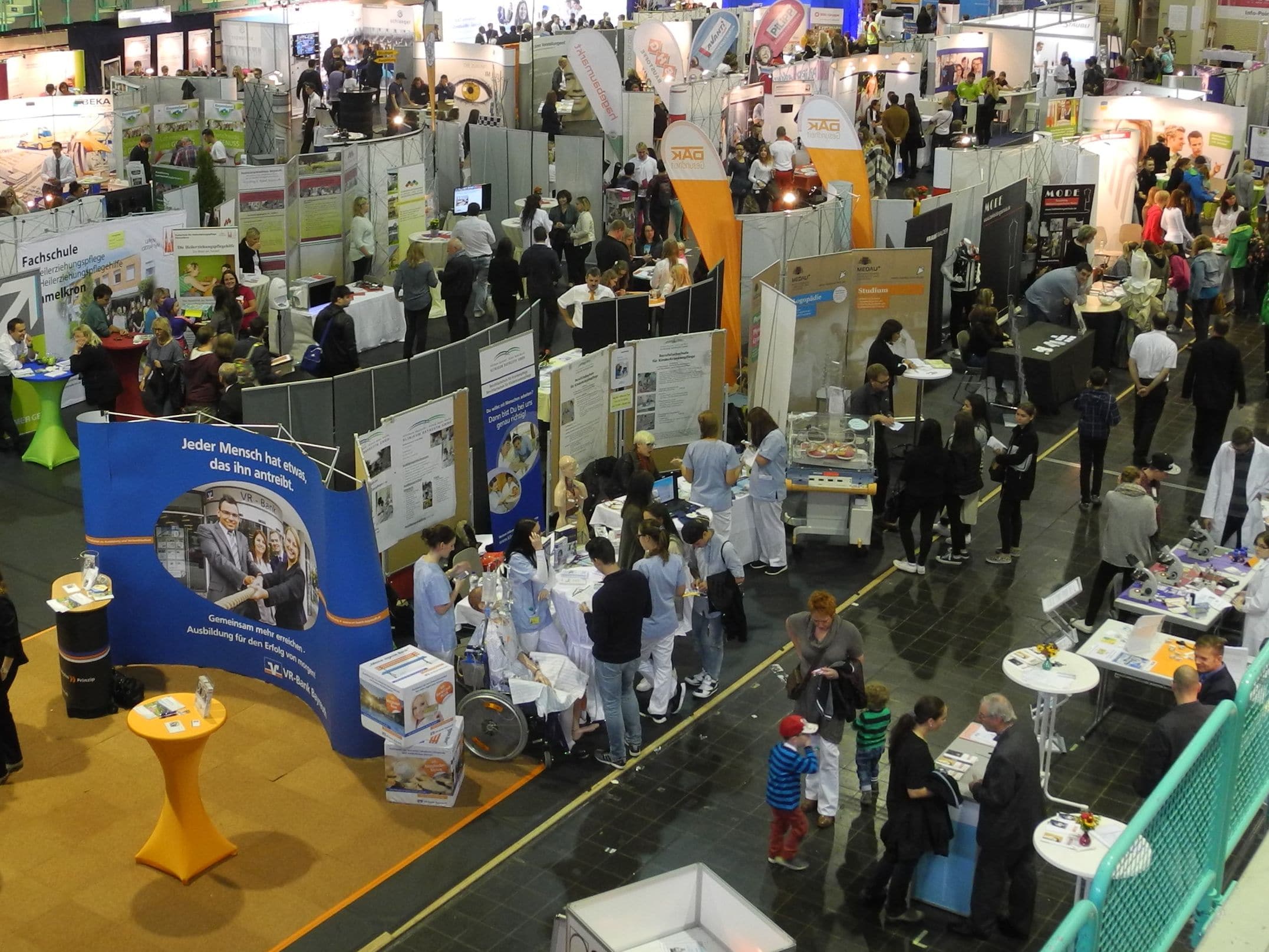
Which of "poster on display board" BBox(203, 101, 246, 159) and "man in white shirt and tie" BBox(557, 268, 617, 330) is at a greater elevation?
"poster on display board" BBox(203, 101, 246, 159)

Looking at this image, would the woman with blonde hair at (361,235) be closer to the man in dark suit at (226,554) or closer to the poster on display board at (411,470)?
the poster on display board at (411,470)

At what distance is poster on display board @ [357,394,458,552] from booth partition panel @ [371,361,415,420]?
0.77 feet

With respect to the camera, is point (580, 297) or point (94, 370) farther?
point (580, 297)

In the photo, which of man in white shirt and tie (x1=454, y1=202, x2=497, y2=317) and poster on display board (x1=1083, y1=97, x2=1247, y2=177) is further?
poster on display board (x1=1083, y1=97, x2=1247, y2=177)

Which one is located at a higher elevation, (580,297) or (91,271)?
(91,271)

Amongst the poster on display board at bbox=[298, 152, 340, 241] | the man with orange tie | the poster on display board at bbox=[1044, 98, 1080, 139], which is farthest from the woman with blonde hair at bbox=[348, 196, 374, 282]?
the poster on display board at bbox=[1044, 98, 1080, 139]

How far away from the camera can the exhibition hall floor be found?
7.00 meters

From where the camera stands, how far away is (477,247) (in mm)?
16109

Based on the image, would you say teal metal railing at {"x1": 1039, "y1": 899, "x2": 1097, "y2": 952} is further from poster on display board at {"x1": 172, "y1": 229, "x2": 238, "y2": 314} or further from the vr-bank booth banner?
poster on display board at {"x1": 172, "y1": 229, "x2": 238, "y2": 314}

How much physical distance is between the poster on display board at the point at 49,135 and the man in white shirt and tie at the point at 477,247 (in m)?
5.99

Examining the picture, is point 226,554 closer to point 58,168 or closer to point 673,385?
point 673,385

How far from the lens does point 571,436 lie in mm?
10875

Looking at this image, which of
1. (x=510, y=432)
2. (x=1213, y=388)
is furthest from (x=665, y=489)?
(x=1213, y=388)

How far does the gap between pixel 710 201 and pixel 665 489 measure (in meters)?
4.31
